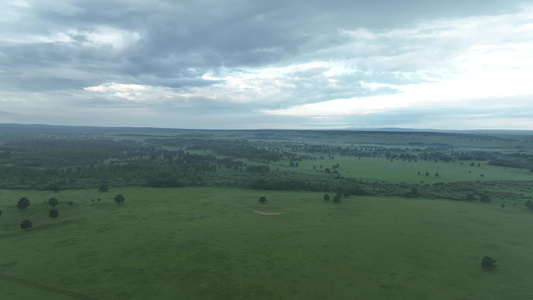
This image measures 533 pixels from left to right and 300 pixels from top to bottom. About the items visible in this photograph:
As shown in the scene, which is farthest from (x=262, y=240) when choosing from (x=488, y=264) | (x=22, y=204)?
(x=22, y=204)

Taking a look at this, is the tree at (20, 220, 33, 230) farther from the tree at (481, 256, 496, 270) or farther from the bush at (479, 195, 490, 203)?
the bush at (479, 195, 490, 203)

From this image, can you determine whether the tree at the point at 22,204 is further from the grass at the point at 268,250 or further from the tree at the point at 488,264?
the tree at the point at 488,264

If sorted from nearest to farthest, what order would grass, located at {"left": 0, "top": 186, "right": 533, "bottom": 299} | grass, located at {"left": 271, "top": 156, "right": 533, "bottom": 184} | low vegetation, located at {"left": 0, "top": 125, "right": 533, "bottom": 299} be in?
grass, located at {"left": 0, "top": 186, "right": 533, "bottom": 299}, low vegetation, located at {"left": 0, "top": 125, "right": 533, "bottom": 299}, grass, located at {"left": 271, "top": 156, "right": 533, "bottom": 184}

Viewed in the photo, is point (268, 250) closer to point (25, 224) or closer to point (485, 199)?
point (25, 224)

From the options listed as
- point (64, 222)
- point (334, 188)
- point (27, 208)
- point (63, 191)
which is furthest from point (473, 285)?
point (63, 191)

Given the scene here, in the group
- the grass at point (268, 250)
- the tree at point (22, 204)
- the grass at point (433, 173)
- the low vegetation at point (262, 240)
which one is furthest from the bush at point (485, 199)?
the tree at point (22, 204)

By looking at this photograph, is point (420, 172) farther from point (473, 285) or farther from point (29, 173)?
point (29, 173)

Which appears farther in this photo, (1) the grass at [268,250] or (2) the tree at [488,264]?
(2) the tree at [488,264]

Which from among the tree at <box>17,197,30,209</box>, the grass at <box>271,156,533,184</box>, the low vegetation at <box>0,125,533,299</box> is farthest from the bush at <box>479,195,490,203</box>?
the tree at <box>17,197,30,209</box>
